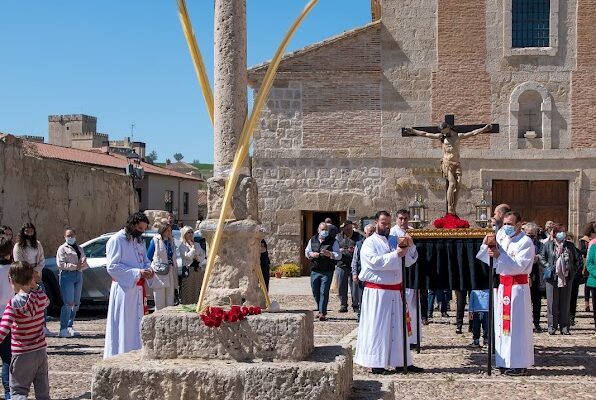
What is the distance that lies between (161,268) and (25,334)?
16.3 ft

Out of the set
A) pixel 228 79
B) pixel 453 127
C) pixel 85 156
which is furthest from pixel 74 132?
pixel 228 79

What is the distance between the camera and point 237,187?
597cm

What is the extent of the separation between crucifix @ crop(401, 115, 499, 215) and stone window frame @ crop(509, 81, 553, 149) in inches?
306

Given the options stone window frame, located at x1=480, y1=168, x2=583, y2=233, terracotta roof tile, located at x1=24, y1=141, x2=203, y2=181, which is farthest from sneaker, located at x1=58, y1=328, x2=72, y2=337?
terracotta roof tile, located at x1=24, y1=141, x2=203, y2=181

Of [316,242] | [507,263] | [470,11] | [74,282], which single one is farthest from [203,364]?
[470,11]

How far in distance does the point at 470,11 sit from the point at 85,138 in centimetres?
3213

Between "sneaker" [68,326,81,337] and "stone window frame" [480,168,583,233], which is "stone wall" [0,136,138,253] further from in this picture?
"stone window frame" [480,168,583,233]

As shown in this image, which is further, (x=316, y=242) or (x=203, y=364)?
(x=316, y=242)

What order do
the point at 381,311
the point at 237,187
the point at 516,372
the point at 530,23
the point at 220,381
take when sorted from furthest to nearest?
the point at 530,23, the point at 381,311, the point at 516,372, the point at 237,187, the point at 220,381

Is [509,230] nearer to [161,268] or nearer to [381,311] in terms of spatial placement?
[381,311]

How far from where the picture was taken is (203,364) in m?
5.58

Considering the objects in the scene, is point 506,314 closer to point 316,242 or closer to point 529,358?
point 529,358

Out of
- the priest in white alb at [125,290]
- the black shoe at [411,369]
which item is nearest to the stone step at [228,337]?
the priest in white alb at [125,290]

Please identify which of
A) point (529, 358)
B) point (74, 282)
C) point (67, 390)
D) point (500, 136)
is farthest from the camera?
point (500, 136)
